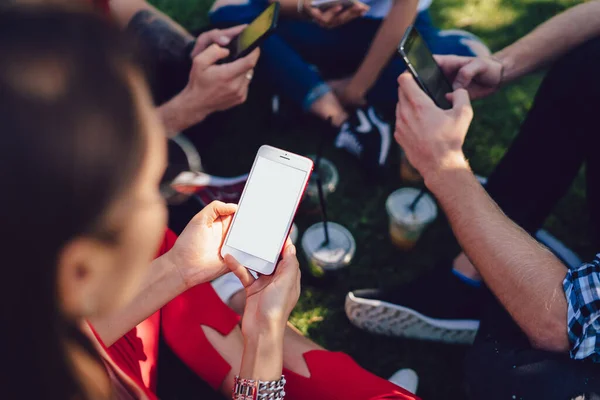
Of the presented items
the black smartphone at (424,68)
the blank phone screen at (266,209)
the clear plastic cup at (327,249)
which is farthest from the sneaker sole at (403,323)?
the black smartphone at (424,68)

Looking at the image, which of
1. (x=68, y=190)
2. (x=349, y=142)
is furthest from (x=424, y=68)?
(x=68, y=190)

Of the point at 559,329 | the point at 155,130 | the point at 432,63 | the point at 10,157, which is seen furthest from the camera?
the point at 432,63

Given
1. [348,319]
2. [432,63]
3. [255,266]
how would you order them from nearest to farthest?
[255,266]
[432,63]
[348,319]

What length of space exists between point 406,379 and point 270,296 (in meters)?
1.00

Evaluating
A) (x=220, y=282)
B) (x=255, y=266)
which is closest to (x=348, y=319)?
(x=220, y=282)

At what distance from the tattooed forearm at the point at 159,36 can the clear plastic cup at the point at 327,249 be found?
3.80 feet

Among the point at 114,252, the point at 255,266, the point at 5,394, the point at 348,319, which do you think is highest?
the point at 114,252

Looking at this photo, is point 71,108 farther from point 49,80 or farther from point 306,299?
point 306,299

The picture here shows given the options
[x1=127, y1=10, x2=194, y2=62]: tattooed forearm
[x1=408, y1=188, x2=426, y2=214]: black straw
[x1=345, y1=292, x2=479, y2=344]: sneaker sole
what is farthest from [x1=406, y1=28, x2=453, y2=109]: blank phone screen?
[x1=127, y1=10, x2=194, y2=62]: tattooed forearm

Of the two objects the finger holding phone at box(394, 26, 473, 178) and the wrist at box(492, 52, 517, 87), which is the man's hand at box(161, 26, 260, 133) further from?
the wrist at box(492, 52, 517, 87)

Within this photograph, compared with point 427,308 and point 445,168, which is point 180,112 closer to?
point 445,168

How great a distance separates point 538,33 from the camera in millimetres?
2174

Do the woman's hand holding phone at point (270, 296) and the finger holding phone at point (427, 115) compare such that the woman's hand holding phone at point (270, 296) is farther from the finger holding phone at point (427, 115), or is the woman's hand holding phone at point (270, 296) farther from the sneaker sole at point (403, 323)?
the sneaker sole at point (403, 323)

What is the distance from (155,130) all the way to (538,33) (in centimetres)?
197
